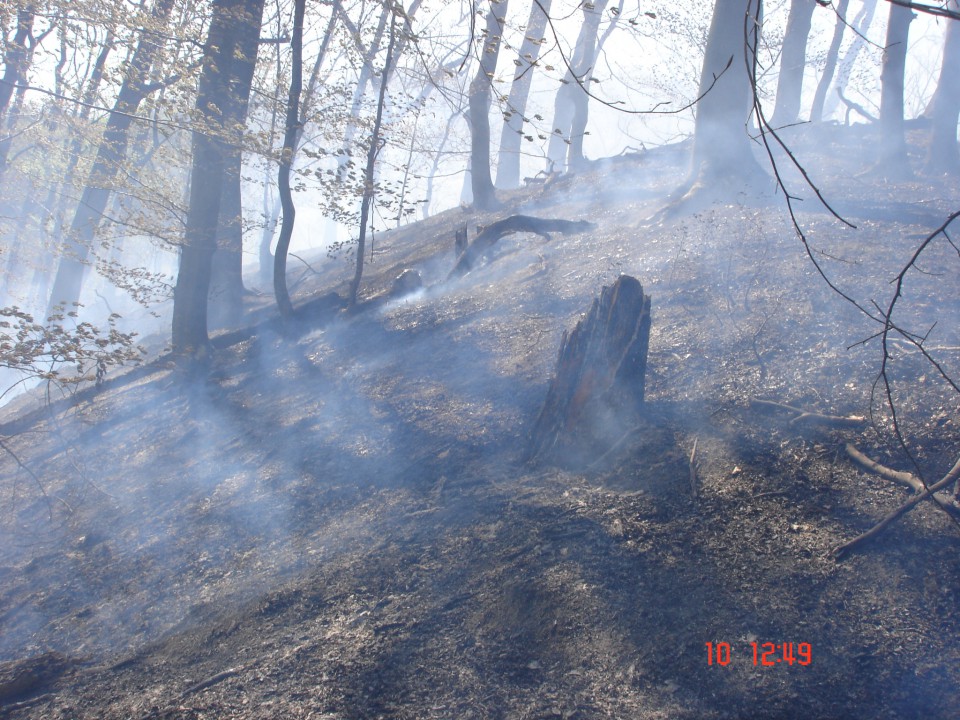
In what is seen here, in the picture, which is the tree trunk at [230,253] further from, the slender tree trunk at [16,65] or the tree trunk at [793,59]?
the tree trunk at [793,59]

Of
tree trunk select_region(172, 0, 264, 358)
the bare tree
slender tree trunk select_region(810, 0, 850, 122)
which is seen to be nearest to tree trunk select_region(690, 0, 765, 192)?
the bare tree

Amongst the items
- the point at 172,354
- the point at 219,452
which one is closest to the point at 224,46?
the point at 172,354

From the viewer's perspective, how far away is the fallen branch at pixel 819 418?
441 cm

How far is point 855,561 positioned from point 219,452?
6236 mm

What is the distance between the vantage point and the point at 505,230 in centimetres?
1035

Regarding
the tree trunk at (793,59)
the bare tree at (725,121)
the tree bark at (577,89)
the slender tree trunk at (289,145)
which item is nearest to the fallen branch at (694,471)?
the bare tree at (725,121)

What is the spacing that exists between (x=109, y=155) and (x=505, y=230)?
11.8 metres

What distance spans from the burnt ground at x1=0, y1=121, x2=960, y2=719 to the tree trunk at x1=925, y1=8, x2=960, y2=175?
3.36 m

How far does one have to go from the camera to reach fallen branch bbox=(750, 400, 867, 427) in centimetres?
441
